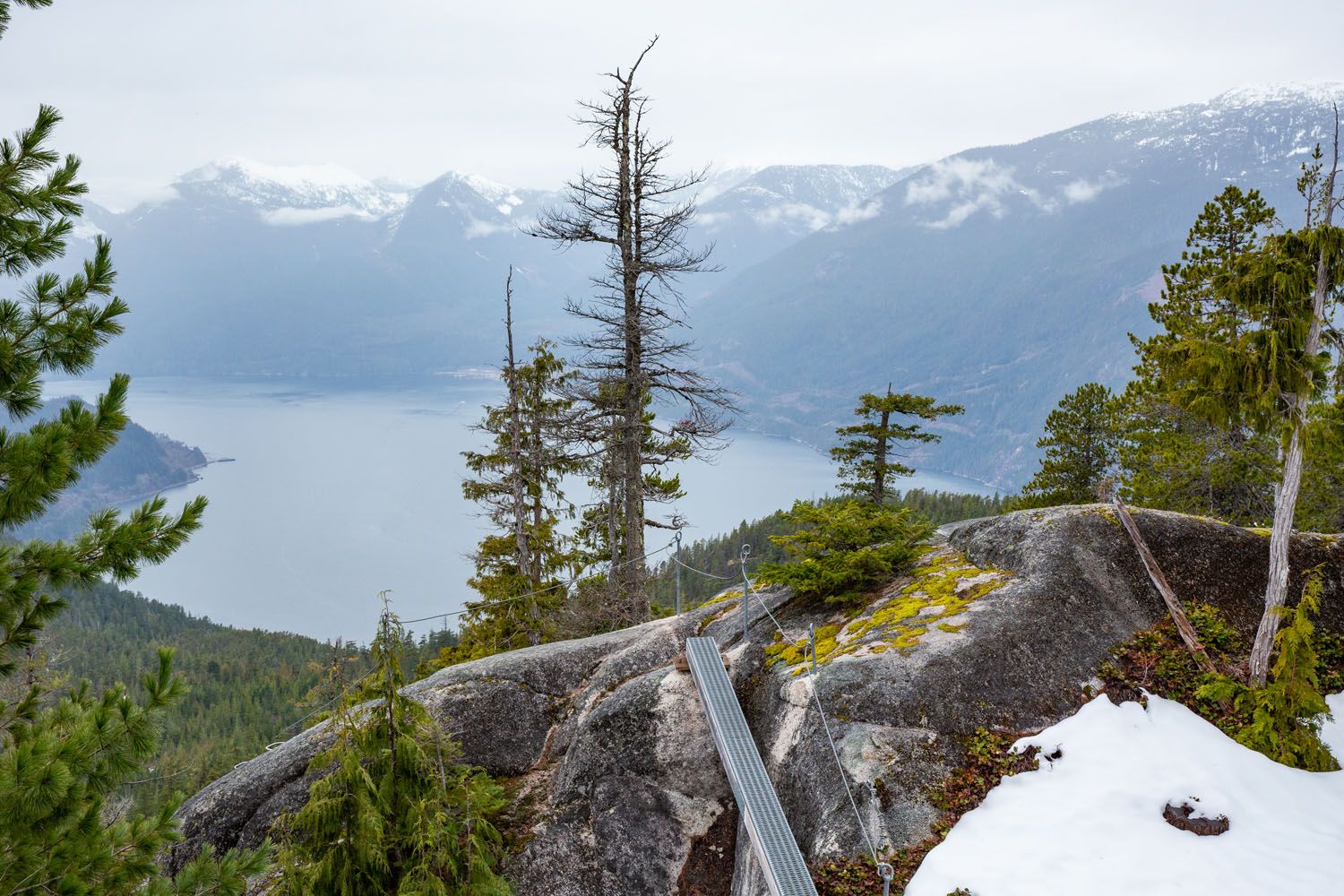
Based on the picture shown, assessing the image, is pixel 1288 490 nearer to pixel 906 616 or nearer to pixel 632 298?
pixel 906 616

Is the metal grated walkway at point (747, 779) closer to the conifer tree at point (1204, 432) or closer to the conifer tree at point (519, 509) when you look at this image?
the conifer tree at point (519, 509)

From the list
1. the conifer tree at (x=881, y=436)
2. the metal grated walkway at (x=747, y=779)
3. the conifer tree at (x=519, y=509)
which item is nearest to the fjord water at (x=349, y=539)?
the conifer tree at (x=881, y=436)

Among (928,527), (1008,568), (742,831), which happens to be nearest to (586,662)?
(742,831)

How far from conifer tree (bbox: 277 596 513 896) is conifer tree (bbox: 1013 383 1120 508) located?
83.4ft

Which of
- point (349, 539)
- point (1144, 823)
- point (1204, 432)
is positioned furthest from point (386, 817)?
point (349, 539)

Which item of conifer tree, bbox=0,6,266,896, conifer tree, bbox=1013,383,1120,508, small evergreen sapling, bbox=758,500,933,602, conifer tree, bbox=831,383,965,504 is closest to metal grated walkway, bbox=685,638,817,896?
small evergreen sapling, bbox=758,500,933,602

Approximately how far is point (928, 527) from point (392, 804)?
8.11 metres

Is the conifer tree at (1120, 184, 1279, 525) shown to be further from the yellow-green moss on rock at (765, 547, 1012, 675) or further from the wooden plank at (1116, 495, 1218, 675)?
the yellow-green moss on rock at (765, 547, 1012, 675)

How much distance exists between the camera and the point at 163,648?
5.36m

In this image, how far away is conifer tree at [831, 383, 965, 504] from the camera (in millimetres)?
21156

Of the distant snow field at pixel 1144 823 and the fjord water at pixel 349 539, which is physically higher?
the distant snow field at pixel 1144 823

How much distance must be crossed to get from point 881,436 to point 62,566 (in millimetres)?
19049

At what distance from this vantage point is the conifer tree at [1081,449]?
28.1m

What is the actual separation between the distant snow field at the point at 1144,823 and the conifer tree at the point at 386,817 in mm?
4321
